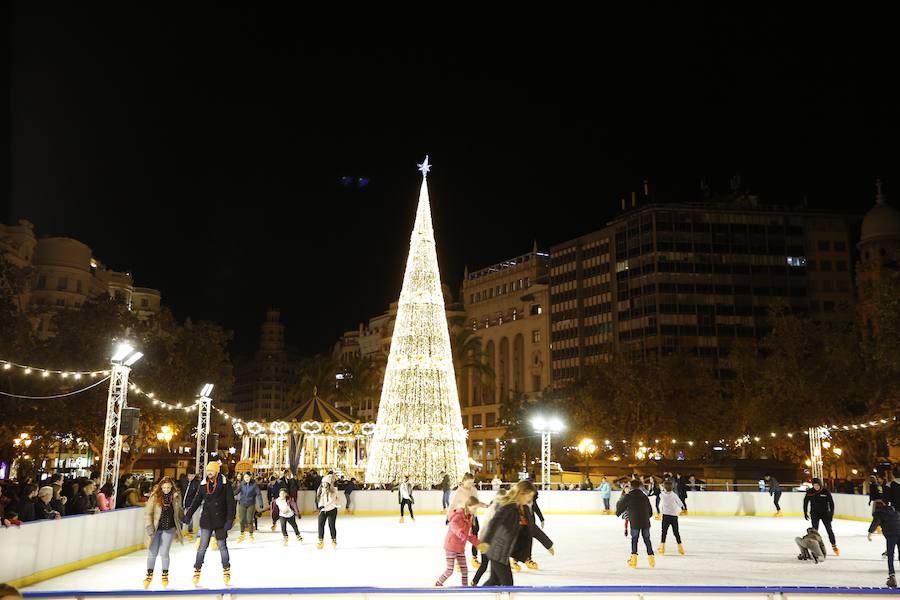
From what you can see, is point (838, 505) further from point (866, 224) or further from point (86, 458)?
point (86, 458)

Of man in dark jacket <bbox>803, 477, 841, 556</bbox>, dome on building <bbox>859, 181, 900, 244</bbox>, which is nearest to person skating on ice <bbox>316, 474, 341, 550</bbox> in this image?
man in dark jacket <bbox>803, 477, 841, 556</bbox>

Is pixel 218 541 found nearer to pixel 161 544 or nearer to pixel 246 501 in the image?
pixel 161 544

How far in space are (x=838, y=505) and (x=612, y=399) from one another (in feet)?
102

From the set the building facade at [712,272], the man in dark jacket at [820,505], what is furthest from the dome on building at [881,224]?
the man in dark jacket at [820,505]

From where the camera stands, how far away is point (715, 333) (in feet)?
314

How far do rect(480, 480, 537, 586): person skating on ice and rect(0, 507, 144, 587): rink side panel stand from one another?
25.2 feet

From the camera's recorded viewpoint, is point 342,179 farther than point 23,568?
Yes

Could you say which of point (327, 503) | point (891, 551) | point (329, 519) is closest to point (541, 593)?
point (891, 551)

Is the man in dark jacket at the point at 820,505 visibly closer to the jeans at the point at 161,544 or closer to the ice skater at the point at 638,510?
the ice skater at the point at 638,510

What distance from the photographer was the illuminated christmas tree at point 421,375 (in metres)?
30.8

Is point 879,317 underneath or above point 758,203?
underneath

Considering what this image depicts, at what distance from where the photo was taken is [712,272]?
9806 cm

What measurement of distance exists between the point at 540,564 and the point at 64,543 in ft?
28.6

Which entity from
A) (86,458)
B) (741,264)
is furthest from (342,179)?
(741,264)
